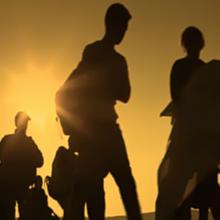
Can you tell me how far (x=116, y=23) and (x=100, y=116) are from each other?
0.95 metres

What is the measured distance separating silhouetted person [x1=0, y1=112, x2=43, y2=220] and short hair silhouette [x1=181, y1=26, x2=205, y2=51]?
13.8 ft

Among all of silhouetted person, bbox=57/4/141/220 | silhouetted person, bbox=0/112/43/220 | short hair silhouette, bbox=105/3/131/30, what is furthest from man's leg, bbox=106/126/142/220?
silhouetted person, bbox=0/112/43/220

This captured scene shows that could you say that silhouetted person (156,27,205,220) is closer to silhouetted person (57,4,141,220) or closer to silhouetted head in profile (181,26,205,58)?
silhouetted head in profile (181,26,205,58)

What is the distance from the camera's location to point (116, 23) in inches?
306

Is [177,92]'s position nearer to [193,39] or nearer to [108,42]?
[193,39]

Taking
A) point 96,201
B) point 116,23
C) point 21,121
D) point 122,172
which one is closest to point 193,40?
point 116,23

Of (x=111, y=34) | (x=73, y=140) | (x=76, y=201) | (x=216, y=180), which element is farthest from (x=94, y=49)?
(x=216, y=180)

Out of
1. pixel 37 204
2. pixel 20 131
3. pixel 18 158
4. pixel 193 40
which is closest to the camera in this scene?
pixel 193 40

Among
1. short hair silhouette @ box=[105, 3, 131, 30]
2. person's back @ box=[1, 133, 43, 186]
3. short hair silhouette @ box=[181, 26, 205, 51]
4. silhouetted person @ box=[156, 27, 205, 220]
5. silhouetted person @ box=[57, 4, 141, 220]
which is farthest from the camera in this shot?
person's back @ box=[1, 133, 43, 186]

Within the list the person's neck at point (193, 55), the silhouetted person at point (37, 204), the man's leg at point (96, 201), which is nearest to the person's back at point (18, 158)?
the silhouetted person at point (37, 204)

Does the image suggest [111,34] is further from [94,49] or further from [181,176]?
[181,176]

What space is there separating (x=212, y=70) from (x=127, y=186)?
1.54 metres

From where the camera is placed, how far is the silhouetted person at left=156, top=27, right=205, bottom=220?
27.1 feet

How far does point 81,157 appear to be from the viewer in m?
7.57
